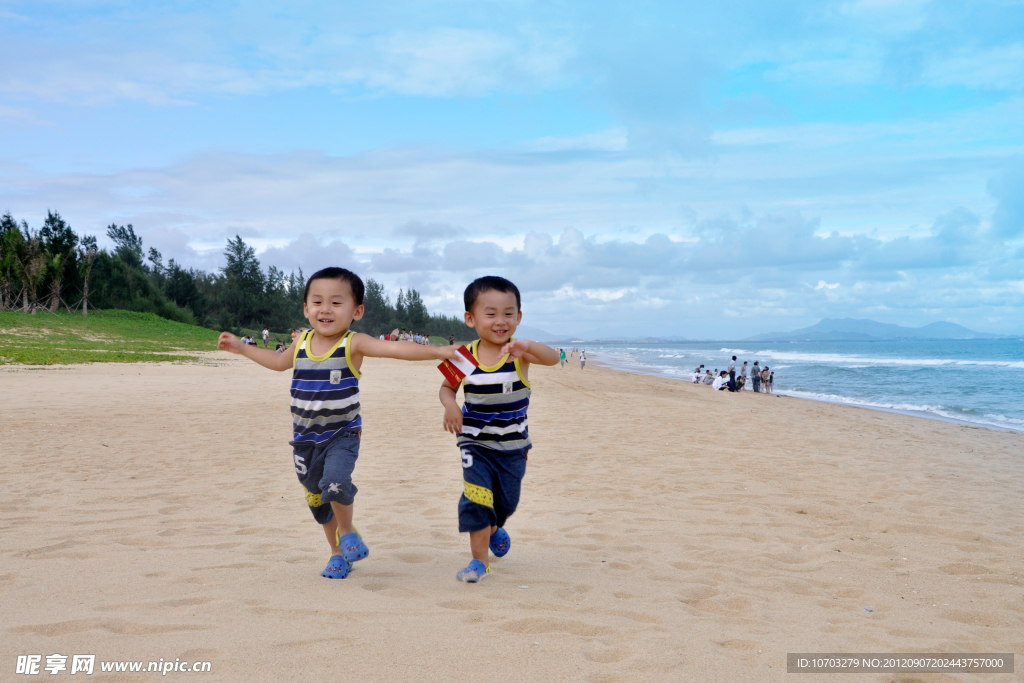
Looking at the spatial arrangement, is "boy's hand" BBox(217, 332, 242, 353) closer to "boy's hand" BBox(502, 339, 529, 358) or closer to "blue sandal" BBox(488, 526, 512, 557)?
"boy's hand" BBox(502, 339, 529, 358)

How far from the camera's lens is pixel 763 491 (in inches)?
255

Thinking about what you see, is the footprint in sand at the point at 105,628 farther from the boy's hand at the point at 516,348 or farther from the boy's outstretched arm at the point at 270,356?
the boy's hand at the point at 516,348

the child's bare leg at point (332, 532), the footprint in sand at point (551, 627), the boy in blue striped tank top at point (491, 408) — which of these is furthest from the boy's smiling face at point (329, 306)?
the footprint in sand at point (551, 627)

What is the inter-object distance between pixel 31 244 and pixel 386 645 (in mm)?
53632

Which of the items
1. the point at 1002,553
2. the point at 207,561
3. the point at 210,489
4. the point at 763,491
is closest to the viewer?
the point at 207,561

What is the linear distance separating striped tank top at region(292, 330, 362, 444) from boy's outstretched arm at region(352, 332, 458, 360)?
0.07m

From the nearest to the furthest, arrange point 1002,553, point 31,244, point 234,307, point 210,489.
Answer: point 1002,553, point 210,489, point 31,244, point 234,307

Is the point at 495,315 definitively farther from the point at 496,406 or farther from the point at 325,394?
the point at 325,394

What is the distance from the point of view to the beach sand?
2738 mm

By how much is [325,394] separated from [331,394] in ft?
0.11

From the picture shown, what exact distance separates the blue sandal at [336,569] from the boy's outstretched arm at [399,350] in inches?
47.1

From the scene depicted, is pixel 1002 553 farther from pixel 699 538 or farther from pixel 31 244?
pixel 31 244

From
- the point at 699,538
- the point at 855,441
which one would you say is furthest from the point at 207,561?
the point at 855,441

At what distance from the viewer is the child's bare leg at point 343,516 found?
3664mm
